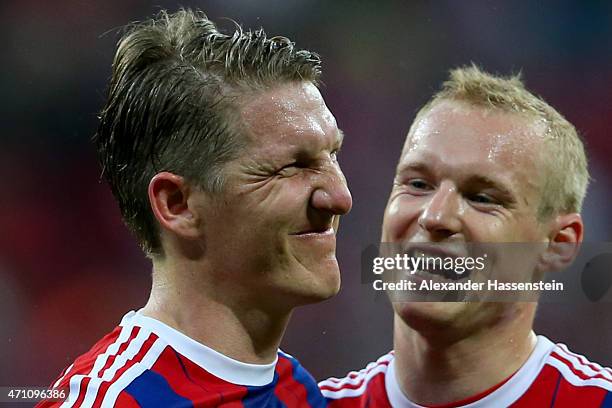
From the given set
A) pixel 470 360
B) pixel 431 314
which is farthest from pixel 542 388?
pixel 431 314

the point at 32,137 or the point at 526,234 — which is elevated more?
the point at 526,234

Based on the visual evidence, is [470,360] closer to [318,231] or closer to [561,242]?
[561,242]

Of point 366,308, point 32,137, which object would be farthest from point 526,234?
point 32,137

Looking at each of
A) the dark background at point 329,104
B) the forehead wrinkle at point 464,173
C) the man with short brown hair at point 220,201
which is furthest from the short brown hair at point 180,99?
the dark background at point 329,104

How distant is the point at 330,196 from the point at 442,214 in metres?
0.38


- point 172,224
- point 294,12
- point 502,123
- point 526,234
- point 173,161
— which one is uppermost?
point 294,12

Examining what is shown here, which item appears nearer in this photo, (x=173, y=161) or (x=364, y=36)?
(x=173, y=161)

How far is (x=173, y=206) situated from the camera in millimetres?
2381

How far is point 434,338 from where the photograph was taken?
262cm

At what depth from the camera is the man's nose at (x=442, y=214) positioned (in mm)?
2490

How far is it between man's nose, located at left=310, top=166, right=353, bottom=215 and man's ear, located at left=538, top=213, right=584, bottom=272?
29.8 inches

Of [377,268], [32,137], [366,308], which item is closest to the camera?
[377,268]

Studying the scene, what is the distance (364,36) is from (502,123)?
2519mm

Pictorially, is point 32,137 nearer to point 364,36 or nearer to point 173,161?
point 364,36
